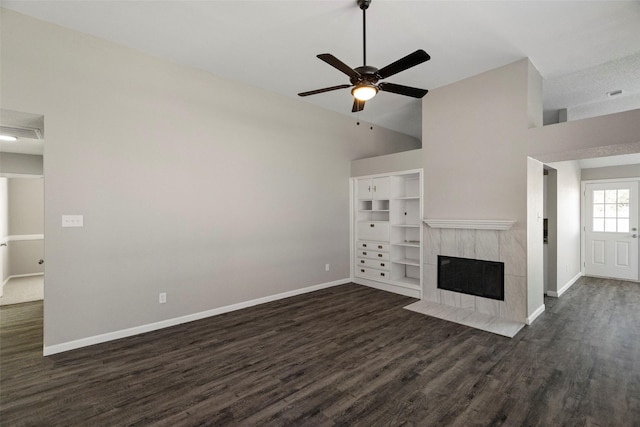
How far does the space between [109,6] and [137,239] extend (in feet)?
7.57

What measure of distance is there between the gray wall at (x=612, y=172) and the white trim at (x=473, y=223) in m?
4.24

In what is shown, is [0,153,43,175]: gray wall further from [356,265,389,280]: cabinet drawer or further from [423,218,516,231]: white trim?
[423,218,516,231]: white trim

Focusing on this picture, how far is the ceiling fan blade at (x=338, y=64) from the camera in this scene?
7.15 ft

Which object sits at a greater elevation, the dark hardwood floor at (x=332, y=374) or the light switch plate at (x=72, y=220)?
the light switch plate at (x=72, y=220)

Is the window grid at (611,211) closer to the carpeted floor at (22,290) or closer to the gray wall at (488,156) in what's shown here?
the gray wall at (488,156)

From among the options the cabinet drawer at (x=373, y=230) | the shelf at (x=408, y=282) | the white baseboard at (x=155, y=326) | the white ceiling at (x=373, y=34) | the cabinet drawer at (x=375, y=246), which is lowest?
the white baseboard at (x=155, y=326)

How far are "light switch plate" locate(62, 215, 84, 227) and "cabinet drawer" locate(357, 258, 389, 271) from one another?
4.21 metres

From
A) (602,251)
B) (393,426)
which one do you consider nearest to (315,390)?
(393,426)

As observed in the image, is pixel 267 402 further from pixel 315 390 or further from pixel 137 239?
pixel 137 239

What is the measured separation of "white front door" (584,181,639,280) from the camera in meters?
5.67

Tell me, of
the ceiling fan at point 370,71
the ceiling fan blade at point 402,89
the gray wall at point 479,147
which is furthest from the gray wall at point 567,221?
the ceiling fan at point 370,71

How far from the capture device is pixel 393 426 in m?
1.87

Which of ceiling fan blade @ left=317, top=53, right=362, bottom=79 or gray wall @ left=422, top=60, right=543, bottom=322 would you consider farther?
gray wall @ left=422, top=60, right=543, bottom=322

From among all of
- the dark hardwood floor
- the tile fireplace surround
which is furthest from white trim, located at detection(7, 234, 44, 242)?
the tile fireplace surround
